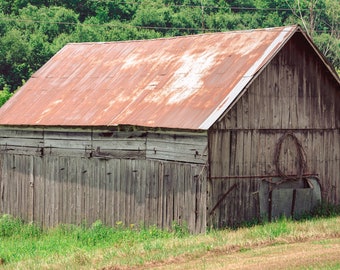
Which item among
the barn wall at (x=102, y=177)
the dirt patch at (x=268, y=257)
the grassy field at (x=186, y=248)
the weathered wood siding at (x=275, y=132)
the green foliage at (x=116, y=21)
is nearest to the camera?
the dirt patch at (x=268, y=257)

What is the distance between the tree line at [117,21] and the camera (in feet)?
205

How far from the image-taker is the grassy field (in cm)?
1822

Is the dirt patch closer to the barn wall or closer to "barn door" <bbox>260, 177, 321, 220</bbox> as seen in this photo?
the barn wall

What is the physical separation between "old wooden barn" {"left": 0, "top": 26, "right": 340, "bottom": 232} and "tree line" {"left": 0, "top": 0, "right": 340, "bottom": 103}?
33.0m

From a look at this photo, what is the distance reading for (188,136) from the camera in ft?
74.7

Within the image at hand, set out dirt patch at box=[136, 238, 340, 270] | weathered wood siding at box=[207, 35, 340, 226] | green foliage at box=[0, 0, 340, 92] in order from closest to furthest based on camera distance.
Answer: dirt patch at box=[136, 238, 340, 270]
weathered wood siding at box=[207, 35, 340, 226]
green foliage at box=[0, 0, 340, 92]

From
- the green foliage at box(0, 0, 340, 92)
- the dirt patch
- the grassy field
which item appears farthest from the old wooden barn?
the green foliage at box(0, 0, 340, 92)

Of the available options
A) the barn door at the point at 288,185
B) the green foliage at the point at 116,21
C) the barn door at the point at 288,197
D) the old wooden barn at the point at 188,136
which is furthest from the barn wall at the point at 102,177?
the green foliage at the point at 116,21

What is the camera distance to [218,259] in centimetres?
1866

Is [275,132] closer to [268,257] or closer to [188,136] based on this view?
[188,136]

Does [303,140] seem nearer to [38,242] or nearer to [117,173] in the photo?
[117,173]

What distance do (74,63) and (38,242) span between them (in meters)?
7.15

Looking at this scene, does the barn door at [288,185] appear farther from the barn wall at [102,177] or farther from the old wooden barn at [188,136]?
the barn wall at [102,177]

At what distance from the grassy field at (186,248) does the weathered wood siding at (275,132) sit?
963 millimetres
